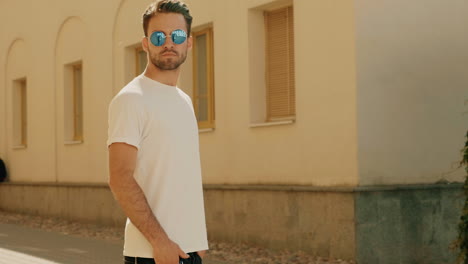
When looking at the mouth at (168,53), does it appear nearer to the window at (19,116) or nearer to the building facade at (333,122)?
the building facade at (333,122)

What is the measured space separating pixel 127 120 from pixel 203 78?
1058cm

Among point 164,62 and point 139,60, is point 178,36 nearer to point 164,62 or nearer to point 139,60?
point 164,62

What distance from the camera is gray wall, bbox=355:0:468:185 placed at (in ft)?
31.7

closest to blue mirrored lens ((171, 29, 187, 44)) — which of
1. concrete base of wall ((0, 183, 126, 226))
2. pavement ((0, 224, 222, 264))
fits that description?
pavement ((0, 224, 222, 264))

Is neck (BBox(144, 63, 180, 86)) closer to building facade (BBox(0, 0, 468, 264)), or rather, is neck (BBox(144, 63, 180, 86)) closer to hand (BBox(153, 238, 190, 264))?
hand (BBox(153, 238, 190, 264))

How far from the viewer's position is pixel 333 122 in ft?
32.6

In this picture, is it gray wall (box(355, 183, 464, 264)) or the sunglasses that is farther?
gray wall (box(355, 183, 464, 264))

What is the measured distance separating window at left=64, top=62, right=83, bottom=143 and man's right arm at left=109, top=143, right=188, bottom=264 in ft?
51.1

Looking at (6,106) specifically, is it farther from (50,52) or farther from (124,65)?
(124,65)

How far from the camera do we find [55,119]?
18.5m

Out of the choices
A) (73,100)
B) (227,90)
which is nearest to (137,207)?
(227,90)

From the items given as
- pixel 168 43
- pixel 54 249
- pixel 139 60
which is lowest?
pixel 54 249

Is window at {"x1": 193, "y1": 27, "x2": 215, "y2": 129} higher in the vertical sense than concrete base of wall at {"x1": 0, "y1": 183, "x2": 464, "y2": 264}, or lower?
higher

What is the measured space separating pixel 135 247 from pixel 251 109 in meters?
8.86
